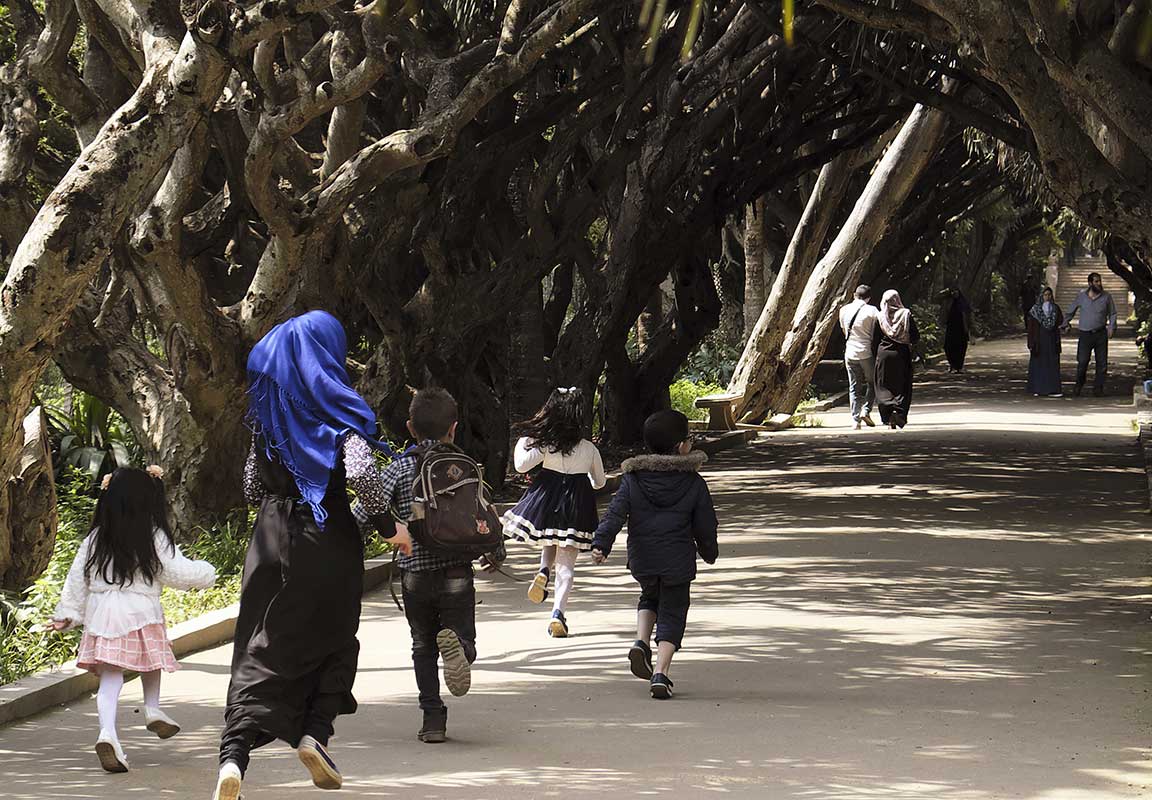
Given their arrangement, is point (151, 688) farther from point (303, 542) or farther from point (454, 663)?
point (303, 542)

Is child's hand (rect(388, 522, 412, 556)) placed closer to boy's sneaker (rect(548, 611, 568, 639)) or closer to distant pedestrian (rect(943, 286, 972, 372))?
boy's sneaker (rect(548, 611, 568, 639))

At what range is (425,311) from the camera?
627 inches

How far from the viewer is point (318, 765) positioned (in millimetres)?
5652

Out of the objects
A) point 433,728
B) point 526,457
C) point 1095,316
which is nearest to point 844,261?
point 1095,316

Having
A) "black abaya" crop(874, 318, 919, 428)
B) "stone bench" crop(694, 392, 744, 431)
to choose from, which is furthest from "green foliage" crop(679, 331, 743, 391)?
"black abaya" crop(874, 318, 919, 428)

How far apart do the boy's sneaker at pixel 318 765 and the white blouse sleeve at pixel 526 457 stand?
13.7 feet

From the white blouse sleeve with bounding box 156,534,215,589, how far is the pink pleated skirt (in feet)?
0.69

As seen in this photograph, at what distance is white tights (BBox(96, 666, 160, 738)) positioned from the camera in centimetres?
649

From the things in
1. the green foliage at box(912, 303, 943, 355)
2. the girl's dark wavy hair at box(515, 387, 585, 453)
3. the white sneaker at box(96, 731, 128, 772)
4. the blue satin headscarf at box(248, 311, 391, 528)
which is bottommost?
the white sneaker at box(96, 731, 128, 772)

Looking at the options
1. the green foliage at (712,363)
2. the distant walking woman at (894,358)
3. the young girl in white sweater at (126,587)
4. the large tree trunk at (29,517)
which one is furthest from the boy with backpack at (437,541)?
the green foliage at (712,363)

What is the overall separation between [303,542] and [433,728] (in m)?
1.41

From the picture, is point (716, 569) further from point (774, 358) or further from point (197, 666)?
point (774, 358)

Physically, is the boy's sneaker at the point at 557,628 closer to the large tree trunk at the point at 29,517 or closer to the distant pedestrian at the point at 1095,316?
the large tree trunk at the point at 29,517

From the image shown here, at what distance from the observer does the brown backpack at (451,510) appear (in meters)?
7.10
